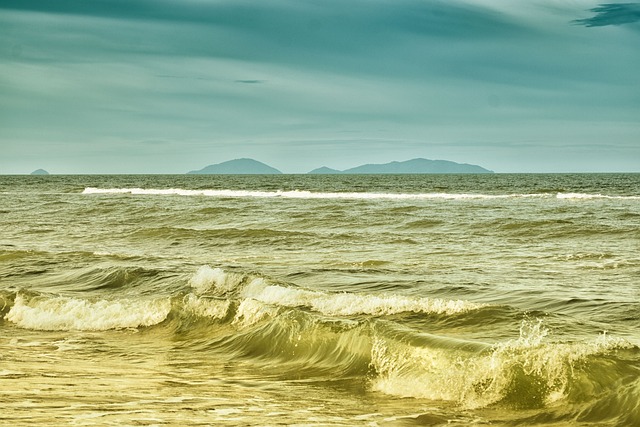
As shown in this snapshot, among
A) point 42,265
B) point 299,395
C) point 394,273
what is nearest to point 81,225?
point 42,265

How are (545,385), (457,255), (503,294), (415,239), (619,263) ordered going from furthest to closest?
1. (415,239)
2. (457,255)
3. (619,263)
4. (503,294)
5. (545,385)

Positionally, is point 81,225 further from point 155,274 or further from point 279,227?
point 155,274

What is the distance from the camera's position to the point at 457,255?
55.1ft

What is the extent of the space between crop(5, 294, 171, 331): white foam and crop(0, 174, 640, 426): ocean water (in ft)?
0.09

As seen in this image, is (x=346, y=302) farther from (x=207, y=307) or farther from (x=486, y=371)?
(x=486, y=371)

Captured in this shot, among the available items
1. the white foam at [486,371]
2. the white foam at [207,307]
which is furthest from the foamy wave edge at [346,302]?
the white foam at [486,371]

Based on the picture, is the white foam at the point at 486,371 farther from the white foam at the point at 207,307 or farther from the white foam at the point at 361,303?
the white foam at the point at 207,307

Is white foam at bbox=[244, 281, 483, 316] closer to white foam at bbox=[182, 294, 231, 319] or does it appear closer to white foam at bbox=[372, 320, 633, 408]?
white foam at bbox=[182, 294, 231, 319]

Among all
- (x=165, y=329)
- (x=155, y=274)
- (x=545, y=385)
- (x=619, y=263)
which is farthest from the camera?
(x=619, y=263)

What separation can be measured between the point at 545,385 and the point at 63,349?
5.42 m

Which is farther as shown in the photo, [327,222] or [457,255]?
[327,222]

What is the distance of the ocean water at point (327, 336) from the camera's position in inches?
231

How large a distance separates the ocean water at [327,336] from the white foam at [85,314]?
28mm

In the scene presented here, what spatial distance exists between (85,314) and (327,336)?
399cm
